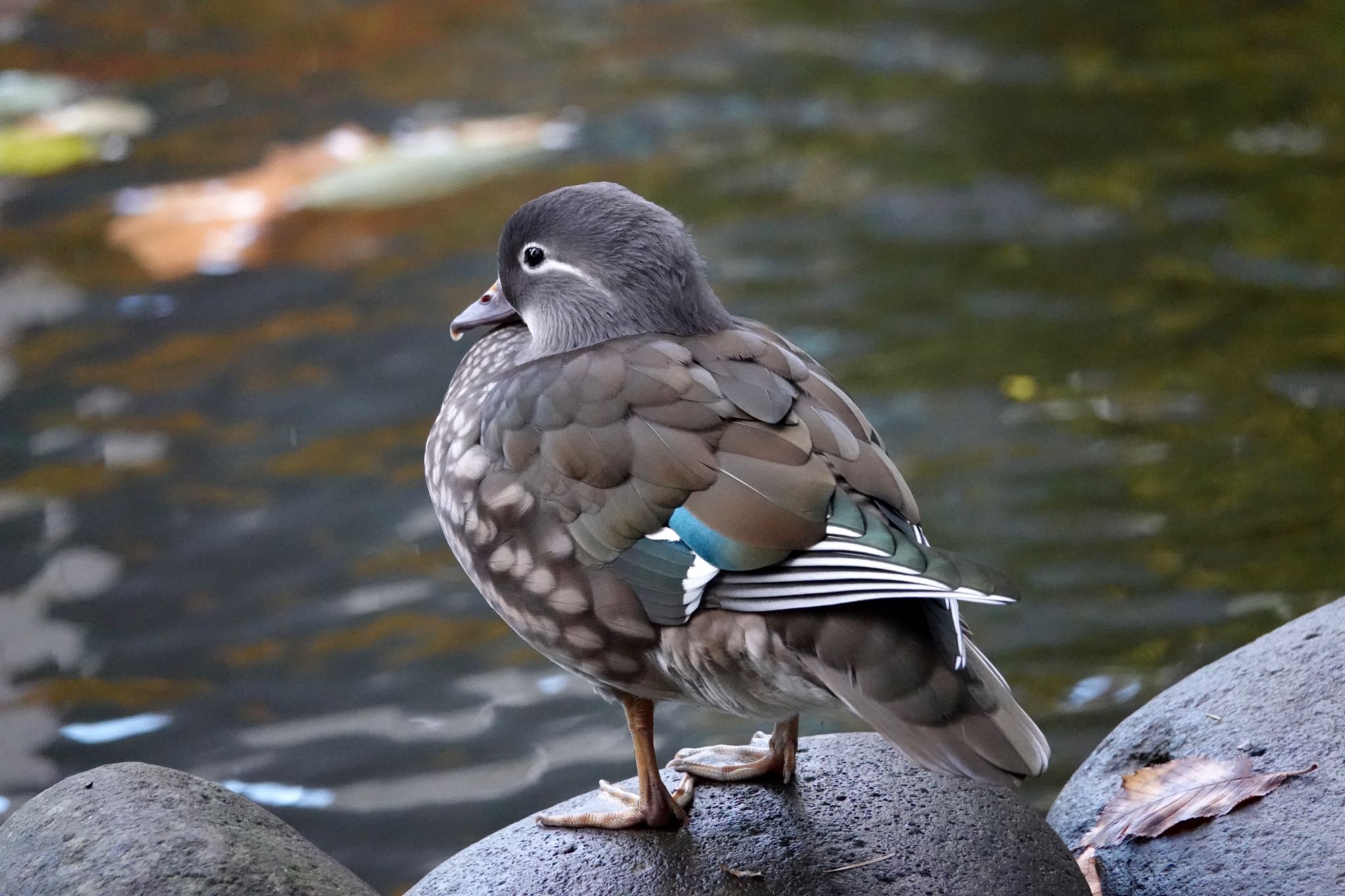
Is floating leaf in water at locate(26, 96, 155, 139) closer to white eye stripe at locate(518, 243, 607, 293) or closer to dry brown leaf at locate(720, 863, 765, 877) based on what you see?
white eye stripe at locate(518, 243, 607, 293)

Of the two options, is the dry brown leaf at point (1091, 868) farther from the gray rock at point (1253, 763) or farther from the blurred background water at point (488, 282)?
the blurred background water at point (488, 282)

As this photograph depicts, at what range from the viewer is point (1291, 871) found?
8.40 ft

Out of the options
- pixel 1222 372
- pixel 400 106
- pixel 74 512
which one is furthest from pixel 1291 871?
pixel 400 106

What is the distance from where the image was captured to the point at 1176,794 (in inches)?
110

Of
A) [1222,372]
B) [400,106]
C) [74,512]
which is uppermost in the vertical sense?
[400,106]

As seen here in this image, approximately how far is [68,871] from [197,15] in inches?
287

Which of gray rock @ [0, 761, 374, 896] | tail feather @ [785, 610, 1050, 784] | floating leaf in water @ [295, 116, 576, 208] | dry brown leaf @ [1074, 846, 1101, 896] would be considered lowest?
dry brown leaf @ [1074, 846, 1101, 896]

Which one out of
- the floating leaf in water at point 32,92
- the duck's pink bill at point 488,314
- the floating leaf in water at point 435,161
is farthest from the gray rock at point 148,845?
the floating leaf in water at point 32,92

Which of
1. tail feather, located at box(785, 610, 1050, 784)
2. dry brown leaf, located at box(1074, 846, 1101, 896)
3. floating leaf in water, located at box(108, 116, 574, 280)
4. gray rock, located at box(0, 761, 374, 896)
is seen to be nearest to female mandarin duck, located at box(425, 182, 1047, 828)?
tail feather, located at box(785, 610, 1050, 784)

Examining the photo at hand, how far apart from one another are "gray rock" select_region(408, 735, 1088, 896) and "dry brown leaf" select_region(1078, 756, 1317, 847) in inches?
8.4

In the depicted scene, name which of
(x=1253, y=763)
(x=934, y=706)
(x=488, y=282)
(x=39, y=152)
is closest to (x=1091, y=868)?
(x=1253, y=763)

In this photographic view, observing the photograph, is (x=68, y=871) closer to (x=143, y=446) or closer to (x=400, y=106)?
(x=143, y=446)

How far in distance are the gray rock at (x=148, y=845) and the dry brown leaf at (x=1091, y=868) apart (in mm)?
1329

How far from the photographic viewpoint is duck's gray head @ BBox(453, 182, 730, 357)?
8.71ft
